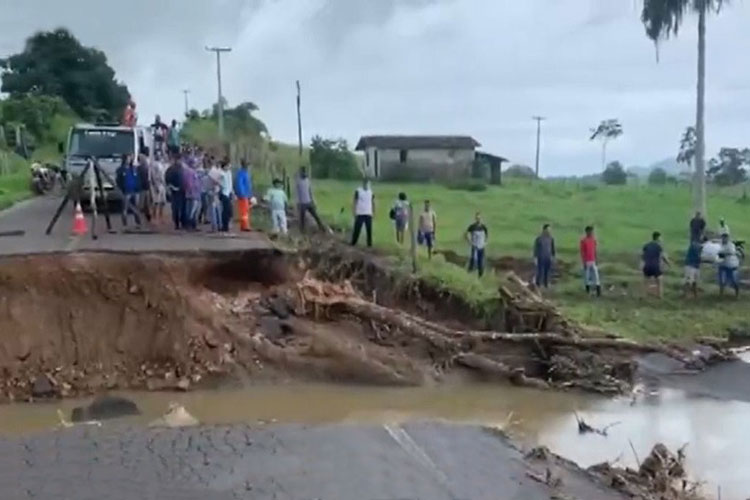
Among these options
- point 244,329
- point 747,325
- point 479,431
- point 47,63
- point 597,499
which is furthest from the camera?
point 47,63

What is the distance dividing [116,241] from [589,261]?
35.5 feet

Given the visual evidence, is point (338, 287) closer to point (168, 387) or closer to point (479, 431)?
point (168, 387)

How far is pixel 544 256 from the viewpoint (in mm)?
26328

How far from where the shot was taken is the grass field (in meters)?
23.6

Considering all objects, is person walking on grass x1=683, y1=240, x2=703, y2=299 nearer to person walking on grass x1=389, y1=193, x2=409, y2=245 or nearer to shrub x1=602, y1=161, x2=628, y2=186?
person walking on grass x1=389, y1=193, x2=409, y2=245

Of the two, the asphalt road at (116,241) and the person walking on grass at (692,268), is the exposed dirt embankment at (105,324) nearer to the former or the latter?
the asphalt road at (116,241)

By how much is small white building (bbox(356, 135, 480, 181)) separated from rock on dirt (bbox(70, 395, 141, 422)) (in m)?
55.2

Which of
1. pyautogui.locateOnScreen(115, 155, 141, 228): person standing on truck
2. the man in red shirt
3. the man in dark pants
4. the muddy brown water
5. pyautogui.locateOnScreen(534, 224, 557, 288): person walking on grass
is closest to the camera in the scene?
the muddy brown water

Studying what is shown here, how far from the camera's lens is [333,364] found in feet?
62.6

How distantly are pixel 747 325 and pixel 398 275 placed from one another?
7679 mm

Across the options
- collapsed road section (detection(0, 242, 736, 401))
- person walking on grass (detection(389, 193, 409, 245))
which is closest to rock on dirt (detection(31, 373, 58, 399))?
collapsed road section (detection(0, 242, 736, 401))

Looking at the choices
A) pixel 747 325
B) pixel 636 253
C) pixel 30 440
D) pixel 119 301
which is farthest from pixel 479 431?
pixel 636 253

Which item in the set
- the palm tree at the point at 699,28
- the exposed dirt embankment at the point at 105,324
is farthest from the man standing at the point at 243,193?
the palm tree at the point at 699,28

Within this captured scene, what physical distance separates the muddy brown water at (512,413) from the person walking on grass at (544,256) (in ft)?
24.2
